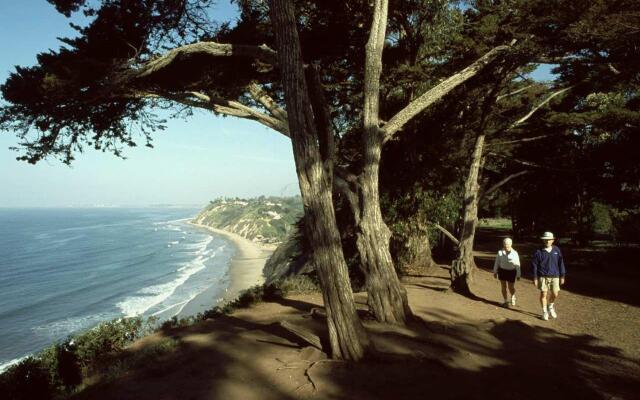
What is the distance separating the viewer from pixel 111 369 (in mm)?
6715

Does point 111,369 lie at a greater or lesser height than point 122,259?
greater

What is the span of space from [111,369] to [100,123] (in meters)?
4.88

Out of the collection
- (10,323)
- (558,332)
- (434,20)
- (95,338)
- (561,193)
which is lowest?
(10,323)

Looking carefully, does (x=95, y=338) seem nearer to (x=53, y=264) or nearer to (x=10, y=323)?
(x=10, y=323)

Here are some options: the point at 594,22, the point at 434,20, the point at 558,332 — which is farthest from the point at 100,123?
the point at 558,332

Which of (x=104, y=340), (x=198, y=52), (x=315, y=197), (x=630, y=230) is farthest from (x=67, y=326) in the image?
(x=630, y=230)

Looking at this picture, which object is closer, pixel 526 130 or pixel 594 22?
pixel 594 22

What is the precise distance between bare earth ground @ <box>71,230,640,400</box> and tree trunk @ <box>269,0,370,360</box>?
1.93 ft

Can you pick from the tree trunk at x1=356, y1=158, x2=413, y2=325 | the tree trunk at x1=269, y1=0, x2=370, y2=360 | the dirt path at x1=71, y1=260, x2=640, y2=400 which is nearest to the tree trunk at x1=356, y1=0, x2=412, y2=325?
the tree trunk at x1=356, y1=158, x2=413, y2=325

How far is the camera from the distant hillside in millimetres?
90500

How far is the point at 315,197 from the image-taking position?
541 centimetres

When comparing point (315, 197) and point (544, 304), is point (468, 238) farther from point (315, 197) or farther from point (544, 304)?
point (315, 197)

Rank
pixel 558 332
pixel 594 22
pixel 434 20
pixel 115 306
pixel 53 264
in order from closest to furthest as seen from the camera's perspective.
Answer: pixel 594 22
pixel 558 332
pixel 434 20
pixel 115 306
pixel 53 264

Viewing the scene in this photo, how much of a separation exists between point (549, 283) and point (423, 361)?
14.4 ft
